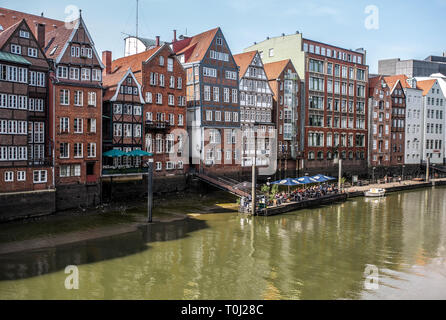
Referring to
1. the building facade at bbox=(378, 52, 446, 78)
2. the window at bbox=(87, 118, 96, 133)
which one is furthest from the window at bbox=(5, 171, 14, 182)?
the building facade at bbox=(378, 52, 446, 78)

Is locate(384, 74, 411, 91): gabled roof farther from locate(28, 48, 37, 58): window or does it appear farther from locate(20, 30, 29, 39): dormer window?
locate(20, 30, 29, 39): dormer window

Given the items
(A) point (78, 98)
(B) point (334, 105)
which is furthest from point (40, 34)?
(B) point (334, 105)

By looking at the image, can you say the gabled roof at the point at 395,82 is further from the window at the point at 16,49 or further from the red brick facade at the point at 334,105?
the window at the point at 16,49

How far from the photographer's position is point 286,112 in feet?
230

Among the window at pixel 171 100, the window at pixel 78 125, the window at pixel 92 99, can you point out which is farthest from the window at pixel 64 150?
the window at pixel 171 100

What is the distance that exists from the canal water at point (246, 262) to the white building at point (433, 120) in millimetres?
62265

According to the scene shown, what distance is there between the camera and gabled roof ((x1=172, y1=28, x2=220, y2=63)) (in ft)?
190

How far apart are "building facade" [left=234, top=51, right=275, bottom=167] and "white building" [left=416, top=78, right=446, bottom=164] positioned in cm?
4872

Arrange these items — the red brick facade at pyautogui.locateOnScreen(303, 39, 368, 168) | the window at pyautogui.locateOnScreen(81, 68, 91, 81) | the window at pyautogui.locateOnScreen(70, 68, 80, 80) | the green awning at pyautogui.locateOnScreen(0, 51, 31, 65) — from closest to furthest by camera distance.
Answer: the green awning at pyautogui.locateOnScreen(0, 51, 31, 65)
the window at pyautogui.locateOnScreen(70, 68, 80, 80)
the window at pyautogui.locateOnScreen(81, 68, 91, 81)
the red brick facade at pyautogui.locateOnScreen(303, 39, 368, 168)

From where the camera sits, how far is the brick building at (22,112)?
3838cm

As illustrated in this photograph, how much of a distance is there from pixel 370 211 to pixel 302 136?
26562 mm

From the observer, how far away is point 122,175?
48094 millimetres
